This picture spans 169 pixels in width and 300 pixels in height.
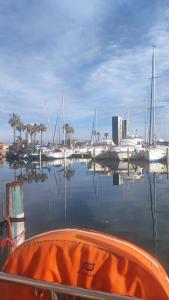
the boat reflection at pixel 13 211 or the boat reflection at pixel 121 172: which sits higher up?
the boat reflection at pixel 13 211

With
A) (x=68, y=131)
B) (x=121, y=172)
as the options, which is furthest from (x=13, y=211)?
(x=68, y=131)

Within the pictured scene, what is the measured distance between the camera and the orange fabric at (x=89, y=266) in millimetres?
3682

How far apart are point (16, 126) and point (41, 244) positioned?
115317 millimetres

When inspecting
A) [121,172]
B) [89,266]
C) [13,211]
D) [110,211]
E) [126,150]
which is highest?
[89,266]

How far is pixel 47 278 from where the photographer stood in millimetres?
3920

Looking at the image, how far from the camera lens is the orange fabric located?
368 cm

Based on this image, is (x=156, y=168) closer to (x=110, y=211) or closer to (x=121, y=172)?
(x=121, y=172)

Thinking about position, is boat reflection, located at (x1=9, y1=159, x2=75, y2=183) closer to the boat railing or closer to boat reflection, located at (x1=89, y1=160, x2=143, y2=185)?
boat reflection, located at (x1=89, y1=160, x2=143, y2=185)

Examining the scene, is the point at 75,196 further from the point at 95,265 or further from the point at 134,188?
the point at 95,265

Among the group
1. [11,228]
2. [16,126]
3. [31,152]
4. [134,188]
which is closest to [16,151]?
[31,152]

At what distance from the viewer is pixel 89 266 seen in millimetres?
3854

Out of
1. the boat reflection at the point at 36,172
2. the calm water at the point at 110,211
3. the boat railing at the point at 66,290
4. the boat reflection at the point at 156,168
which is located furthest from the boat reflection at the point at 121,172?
the boat railing at the point at 66,290

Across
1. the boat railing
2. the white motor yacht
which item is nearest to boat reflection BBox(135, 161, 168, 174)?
the white motor yacht

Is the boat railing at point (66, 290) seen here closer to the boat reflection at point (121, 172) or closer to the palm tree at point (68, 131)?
the boat reflection at point (121, 172)
